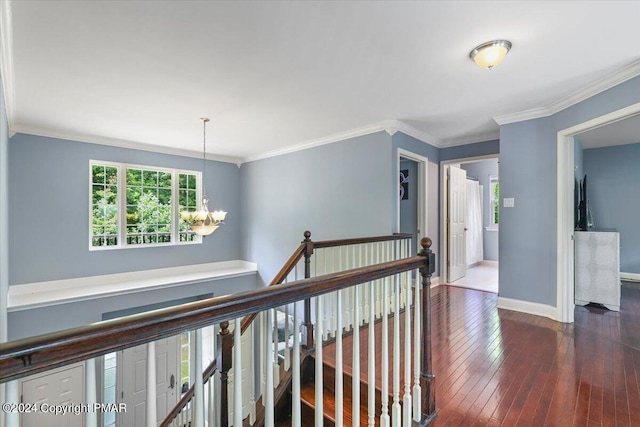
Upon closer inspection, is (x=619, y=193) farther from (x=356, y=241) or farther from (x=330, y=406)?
(x=330, y=406)

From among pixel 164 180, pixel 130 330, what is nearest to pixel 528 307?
pixel 130 330

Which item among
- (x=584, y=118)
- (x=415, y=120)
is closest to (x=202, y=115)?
(x=415, y=120)

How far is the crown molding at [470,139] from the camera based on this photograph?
458 centimetres

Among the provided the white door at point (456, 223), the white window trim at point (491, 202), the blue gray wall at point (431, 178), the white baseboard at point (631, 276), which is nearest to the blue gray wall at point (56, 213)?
the blue gray wall at point (431, 178)

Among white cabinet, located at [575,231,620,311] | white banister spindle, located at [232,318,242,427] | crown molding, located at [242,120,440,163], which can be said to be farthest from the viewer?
crown molding, located at [242,120,440,163]

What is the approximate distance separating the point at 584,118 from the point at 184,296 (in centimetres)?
607

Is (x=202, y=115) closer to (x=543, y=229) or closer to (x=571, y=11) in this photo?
(x=571, y=11)

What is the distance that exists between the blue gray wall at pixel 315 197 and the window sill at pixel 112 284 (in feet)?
2.62

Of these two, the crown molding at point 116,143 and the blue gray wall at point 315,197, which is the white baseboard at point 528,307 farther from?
the crown molding at point 116,143

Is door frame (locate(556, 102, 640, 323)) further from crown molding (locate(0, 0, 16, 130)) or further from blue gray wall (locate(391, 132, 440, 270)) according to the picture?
crown molding (locate(0, 0, 16, 130))

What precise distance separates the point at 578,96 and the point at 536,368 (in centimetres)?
269

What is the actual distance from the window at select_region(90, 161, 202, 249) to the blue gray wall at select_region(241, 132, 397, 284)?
118 cm

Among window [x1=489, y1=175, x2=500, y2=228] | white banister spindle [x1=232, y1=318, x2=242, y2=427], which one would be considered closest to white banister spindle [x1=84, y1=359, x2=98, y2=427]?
white banister spindle [x1=232, y1=318, x2=242, y2=427]

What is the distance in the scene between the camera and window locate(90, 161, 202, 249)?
16.1 feet
